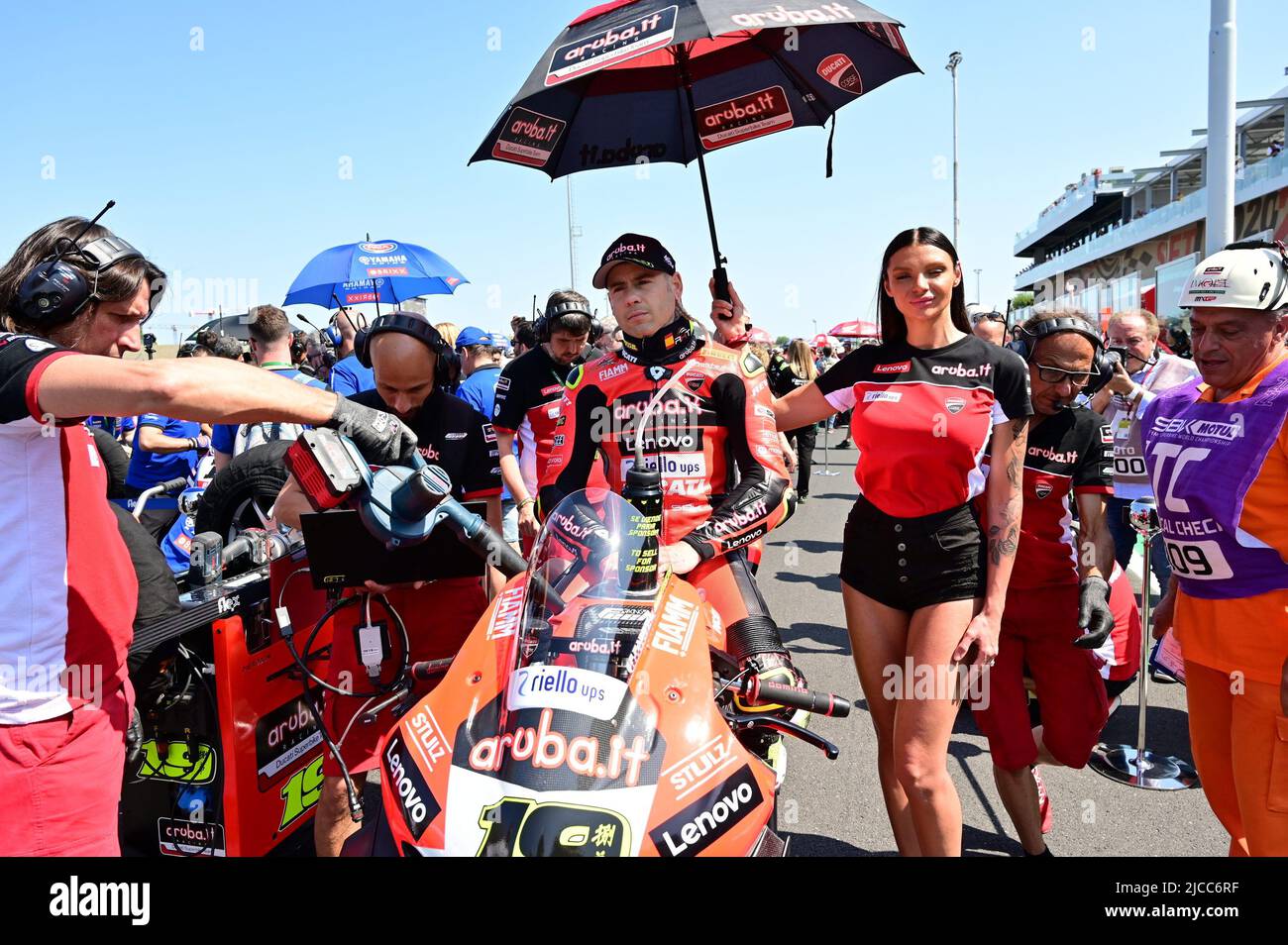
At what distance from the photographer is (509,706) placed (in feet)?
6.49

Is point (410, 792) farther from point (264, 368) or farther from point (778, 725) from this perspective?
point (264, 368)

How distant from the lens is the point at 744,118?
4.33 m

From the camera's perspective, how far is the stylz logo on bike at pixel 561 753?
1836 millimetres

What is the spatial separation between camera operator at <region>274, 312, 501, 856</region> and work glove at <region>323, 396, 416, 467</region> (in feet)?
3.55

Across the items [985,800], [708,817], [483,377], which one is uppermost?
[483,377]

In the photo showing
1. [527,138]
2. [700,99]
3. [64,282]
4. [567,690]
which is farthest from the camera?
[700,99]

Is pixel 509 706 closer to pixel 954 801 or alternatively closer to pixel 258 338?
pixel 954 801

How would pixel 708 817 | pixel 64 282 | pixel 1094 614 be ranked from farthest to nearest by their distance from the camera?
pixel 1094 614, pixel 64 282, pixel 708 817

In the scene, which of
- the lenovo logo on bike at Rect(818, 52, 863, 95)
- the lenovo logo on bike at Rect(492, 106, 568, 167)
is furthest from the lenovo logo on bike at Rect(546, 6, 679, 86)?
the lenovo logo on bike at Rect(818, 52, 863, 95)

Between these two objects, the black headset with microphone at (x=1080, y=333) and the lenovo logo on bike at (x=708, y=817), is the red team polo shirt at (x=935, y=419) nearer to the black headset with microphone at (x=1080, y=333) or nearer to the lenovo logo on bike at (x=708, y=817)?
the black headset with microphone at (x=1080, y=333)

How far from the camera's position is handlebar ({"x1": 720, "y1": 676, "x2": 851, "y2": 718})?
2.14 meters

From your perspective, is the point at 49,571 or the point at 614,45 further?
the point at 614,45

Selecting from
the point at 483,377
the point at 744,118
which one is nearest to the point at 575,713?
the point at 744,118

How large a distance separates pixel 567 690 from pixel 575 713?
66 mm
